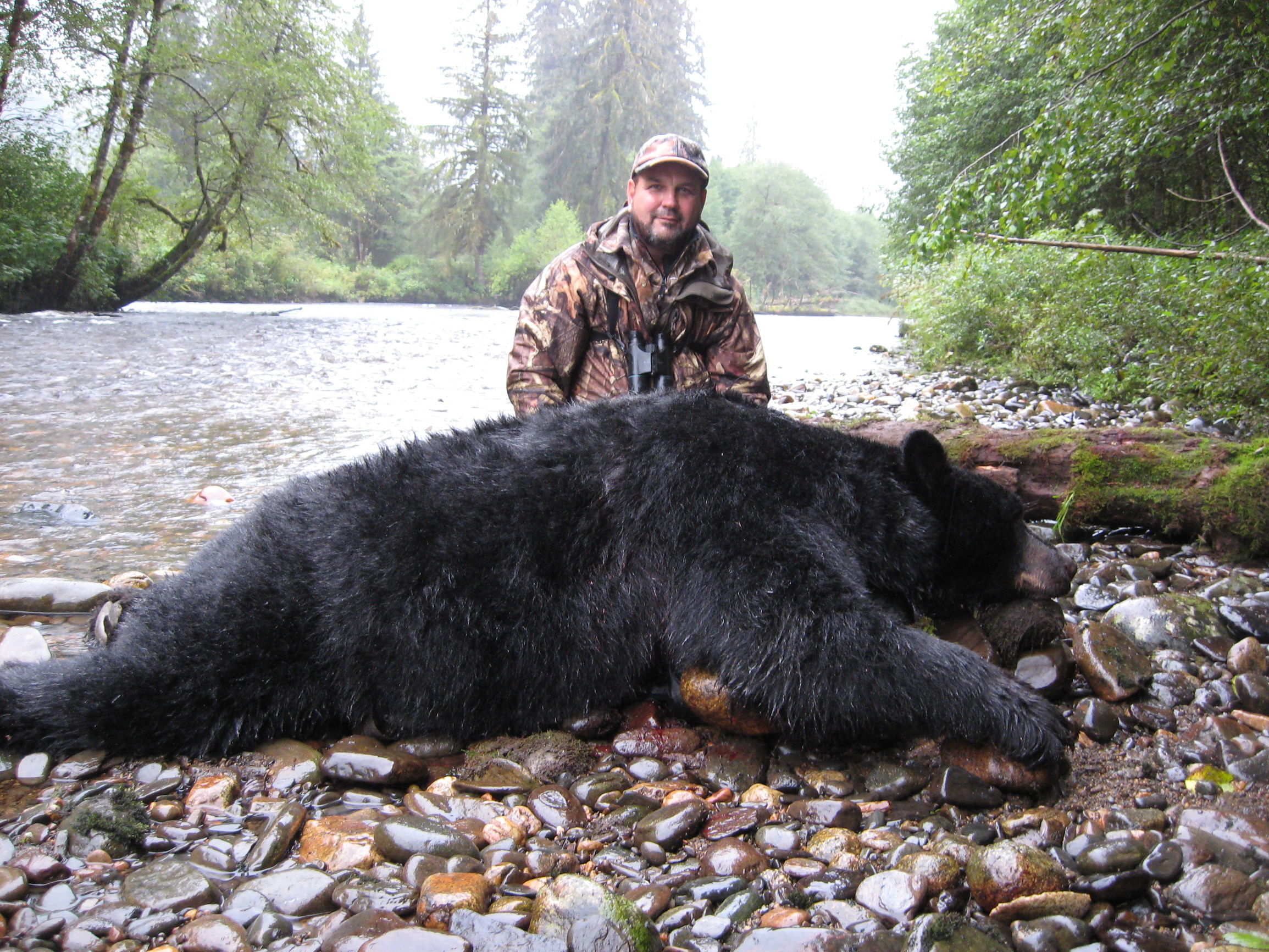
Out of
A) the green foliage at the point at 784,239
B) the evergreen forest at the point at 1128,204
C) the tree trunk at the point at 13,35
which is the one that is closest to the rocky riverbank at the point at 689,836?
the evergreen forest at the point at 1128,204

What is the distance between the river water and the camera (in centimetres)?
462

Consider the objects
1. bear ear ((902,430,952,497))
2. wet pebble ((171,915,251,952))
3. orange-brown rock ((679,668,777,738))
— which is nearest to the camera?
wet pebble ((171,915,251,952))

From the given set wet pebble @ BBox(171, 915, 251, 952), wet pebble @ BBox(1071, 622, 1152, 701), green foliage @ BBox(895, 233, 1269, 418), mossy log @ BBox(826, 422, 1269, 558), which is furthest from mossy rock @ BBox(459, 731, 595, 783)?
green foliage @ BBox(895, 233, 1269, 418)

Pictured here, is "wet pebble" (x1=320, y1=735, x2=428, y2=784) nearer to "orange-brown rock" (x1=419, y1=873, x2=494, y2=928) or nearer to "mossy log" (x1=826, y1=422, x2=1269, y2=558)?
"orange-brown rock" (x1=419, y1=873, x2=494, y2=928)

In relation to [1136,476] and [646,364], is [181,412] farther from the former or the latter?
[1136,476]

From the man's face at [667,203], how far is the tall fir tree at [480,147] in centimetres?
4730

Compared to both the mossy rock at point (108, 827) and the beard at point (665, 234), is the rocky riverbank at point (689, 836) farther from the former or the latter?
the beard at point (665, 234)

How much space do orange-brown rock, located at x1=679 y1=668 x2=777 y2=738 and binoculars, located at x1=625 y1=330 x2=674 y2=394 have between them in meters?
2.19

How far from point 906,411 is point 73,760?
7484mm

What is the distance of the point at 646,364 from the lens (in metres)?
4.47

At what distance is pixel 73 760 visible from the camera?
231cm

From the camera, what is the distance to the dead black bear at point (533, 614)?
2301 millimetres

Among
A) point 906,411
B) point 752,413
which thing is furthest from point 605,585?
point 906,411

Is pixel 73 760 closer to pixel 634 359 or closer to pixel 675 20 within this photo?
pixel 634 359
